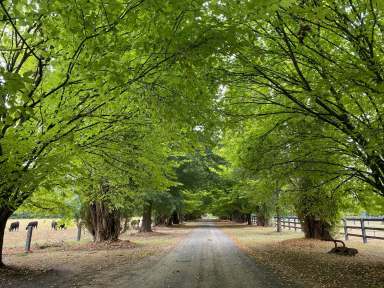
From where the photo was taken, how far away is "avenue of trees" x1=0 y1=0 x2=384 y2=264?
16.9 feet

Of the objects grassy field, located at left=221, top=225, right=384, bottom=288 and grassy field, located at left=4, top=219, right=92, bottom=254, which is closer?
grassy field, located at left=221, top=225, right=384, bottom=288

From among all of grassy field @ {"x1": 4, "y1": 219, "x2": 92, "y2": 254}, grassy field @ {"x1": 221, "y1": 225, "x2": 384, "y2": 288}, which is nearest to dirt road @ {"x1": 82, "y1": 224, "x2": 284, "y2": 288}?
grassy field @ {"x1": 221, "y1": 225, "x2": 384, "y2": 288}

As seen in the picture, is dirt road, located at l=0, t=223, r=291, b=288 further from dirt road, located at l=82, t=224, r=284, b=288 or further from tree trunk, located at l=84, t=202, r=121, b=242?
tree trunk, located at l=84, t=202, r=121, b=242

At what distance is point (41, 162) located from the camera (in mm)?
7172

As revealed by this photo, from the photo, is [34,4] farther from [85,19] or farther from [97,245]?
[97,245]

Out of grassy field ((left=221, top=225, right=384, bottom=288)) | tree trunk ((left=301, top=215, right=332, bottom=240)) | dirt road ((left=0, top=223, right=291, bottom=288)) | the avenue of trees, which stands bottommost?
dirt road ((left=0, top=223, right=291, bottom=288))

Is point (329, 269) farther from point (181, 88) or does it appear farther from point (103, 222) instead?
point (103, 222)

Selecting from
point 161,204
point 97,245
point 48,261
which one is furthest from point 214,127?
point 161,204

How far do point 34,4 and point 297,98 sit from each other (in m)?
6.04

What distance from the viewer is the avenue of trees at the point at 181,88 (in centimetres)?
515

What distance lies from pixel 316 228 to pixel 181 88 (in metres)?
15.2

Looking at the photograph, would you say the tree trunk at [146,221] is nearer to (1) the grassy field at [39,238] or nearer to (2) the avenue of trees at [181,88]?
(1) the grassy field at [39,238]

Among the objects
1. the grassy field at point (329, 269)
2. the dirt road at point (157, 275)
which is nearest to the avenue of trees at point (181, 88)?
the grassy field at point (329, 269)

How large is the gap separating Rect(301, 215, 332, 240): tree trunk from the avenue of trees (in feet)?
20.6
